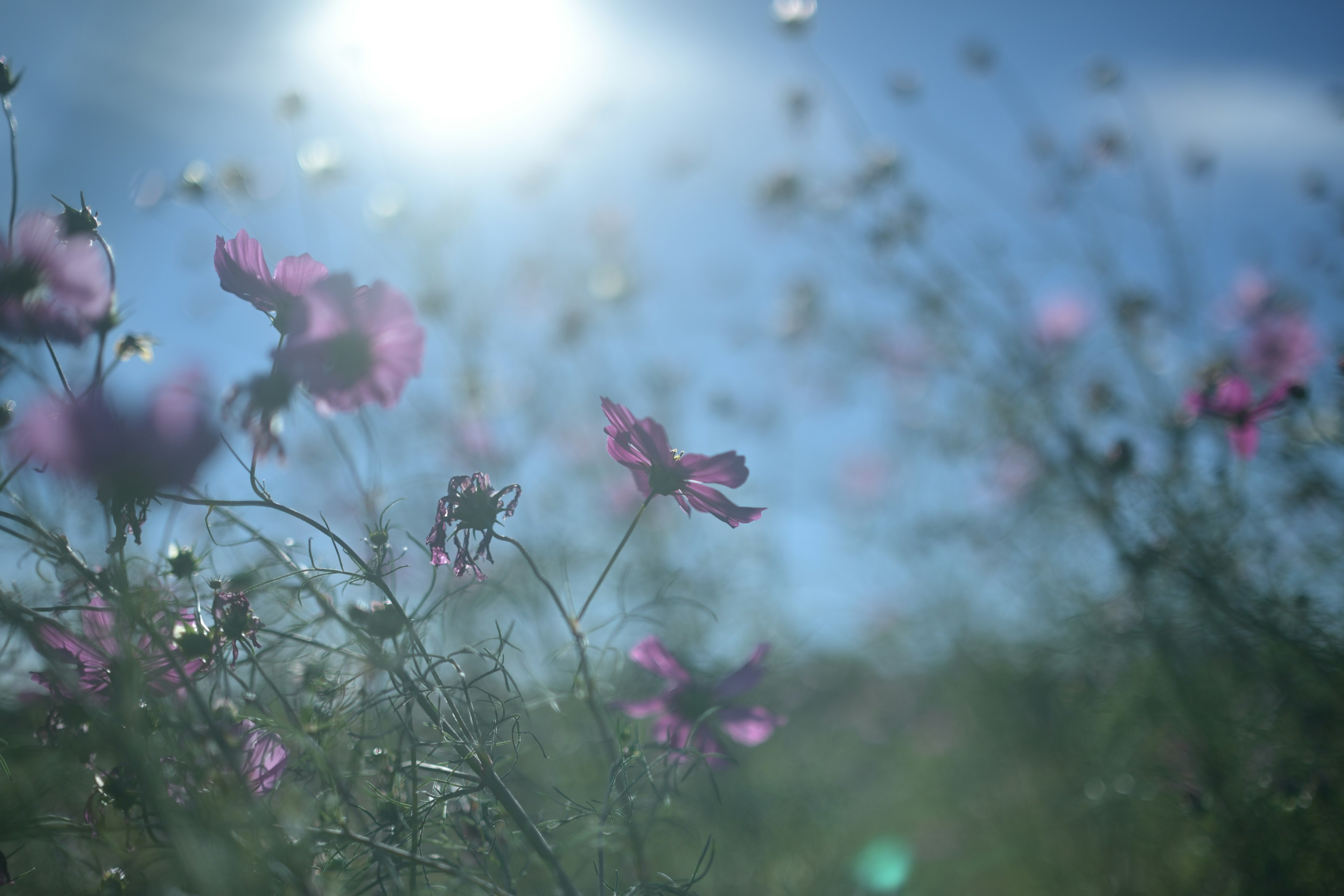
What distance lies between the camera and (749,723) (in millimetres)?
708

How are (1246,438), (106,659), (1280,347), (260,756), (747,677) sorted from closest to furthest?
(106,659)
(260,756)
(747,677)
(1246,438)
(1280,347)

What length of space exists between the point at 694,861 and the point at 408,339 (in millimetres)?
1678

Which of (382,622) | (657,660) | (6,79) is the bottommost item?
(657,660)

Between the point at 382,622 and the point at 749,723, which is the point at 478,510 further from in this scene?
the point at 749,723

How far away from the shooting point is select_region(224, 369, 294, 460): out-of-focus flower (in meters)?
0.56

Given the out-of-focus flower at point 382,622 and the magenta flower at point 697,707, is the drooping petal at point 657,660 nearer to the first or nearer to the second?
the magenta flower at point 697,707

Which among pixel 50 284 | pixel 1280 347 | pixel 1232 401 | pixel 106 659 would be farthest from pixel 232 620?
pixel 1280 347

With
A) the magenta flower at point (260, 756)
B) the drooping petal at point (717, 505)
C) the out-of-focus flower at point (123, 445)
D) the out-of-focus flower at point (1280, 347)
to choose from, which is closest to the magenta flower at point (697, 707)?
the drooping petal at point (717, 505)

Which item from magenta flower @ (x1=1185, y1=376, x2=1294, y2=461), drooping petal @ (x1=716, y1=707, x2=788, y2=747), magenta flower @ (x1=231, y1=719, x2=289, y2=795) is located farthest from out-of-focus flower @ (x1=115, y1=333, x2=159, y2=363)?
magenta flower @ (x1=1185, y1=376, x2=1294, y2=461)

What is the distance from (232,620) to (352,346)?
24 cm

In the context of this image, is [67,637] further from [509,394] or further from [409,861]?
[509,394]

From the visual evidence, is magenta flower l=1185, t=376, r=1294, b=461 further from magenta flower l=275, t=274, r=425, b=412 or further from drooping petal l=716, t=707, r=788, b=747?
magenta flower l=275, t=274, r=425, b=412

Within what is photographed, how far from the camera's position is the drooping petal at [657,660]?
0.67 metres

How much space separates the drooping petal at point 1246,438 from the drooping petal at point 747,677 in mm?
809
